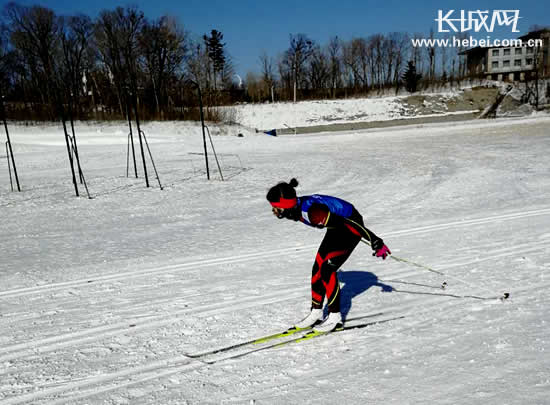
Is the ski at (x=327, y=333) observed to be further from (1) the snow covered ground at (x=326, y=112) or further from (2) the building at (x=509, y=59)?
(2) the building at (x=509, y=59)

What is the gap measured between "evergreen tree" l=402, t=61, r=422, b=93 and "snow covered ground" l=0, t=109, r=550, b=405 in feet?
181

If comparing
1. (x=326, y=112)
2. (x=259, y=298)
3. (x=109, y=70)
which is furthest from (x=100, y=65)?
(x=259, y=298)

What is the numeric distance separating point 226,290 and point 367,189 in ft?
34.0

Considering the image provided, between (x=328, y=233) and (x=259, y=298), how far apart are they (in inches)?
72.0

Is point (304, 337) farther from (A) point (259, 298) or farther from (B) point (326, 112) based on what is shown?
(B) point (326, 112)

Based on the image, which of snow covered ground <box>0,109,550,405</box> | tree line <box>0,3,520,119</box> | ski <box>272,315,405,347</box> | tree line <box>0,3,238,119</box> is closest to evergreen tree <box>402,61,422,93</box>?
tree line <box>0,3,520,119</box>

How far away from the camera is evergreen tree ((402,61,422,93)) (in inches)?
2648

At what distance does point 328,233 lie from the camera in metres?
4.53

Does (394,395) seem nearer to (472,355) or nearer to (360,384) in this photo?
(360,384)

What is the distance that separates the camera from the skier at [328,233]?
4.26m

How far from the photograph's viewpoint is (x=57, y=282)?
280 inches

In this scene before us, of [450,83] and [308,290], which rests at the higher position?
[450,83]

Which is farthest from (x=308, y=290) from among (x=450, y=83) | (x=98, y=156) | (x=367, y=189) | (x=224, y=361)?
(x=450, y=83)

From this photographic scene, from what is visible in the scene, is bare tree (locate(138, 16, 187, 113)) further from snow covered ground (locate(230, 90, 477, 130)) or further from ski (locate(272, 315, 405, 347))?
ski (locate(272, 315, 405, 347))
